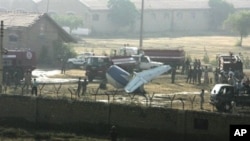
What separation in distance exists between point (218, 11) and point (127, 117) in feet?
280

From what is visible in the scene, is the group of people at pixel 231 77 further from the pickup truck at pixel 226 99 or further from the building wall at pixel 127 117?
the building wall at pixel 127 117

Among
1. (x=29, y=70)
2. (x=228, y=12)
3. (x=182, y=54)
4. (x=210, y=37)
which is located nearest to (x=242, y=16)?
(x=210, y=37)

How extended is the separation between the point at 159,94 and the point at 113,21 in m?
66.5

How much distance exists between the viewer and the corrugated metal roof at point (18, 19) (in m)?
53.8

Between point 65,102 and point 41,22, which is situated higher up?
point 41,22

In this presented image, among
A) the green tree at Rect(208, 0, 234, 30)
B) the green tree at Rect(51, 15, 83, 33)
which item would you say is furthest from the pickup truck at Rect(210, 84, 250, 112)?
the green tree at Rect(208, 0, 234, 30)

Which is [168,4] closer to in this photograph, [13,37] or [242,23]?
[242,23]

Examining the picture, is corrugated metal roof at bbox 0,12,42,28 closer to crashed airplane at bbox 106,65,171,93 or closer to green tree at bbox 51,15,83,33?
crashed airplane at bbox 106,65,171,93

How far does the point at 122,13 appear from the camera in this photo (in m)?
99.8

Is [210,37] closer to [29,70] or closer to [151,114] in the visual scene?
[29,70]

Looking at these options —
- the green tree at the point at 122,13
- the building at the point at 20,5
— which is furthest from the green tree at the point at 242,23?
the building at the point at 20,5

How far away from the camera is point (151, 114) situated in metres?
24.6

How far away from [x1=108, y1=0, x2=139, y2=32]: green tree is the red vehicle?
195ft

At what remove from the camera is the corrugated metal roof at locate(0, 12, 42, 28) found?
5378cm
